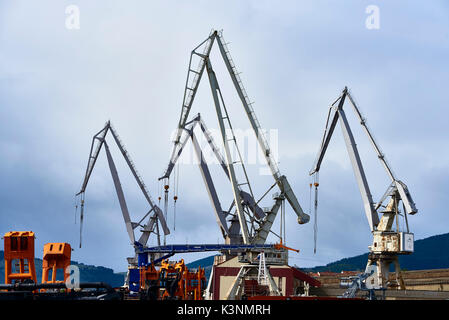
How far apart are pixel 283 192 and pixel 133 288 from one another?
25.2m

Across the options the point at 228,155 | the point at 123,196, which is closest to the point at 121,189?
the point at 123,196

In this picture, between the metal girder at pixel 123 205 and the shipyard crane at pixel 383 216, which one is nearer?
the shipyard crane at pixel 383 216

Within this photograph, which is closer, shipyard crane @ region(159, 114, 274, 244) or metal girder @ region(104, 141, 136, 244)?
shipyard crane @ region(159, 114, 274, 244)

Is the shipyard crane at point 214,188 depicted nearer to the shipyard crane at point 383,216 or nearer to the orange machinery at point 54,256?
the shipyard crane at point 383,216

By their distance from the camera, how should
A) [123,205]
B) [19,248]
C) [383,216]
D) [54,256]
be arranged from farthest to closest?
[123,205] → [383,216] → [54,256] → [19,248]

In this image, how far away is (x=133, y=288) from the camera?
3123 inches

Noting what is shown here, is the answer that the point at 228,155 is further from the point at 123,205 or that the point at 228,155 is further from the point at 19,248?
the point at 123,205

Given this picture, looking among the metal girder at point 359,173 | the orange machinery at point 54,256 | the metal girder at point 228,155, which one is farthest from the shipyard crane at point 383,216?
the orange machinery at point 54,256

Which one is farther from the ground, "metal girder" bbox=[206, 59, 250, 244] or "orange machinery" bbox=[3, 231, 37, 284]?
"metal girder" bbox=[206, 59, 250, 244]

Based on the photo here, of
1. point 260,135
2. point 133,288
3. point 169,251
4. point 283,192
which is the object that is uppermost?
point 260,135

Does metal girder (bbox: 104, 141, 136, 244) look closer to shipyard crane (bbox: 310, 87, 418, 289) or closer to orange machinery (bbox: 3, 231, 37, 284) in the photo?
shipyard crane (bbox: 310, 87, 418, 289)

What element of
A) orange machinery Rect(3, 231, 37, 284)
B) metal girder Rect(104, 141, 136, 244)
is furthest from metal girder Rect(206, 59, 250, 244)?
metal girder Rect(104, 141, 136, 244)
